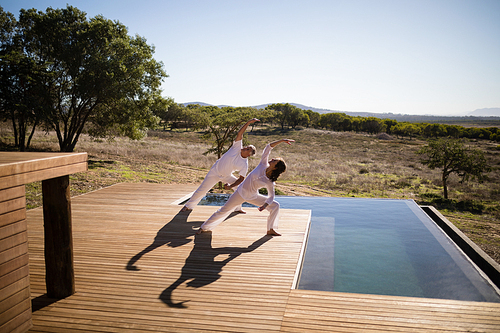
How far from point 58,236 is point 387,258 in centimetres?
429

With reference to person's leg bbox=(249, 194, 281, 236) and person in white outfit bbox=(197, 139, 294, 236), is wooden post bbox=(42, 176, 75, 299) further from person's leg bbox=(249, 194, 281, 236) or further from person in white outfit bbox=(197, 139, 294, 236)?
person's leg bbox=(249, 194, 281, 236)

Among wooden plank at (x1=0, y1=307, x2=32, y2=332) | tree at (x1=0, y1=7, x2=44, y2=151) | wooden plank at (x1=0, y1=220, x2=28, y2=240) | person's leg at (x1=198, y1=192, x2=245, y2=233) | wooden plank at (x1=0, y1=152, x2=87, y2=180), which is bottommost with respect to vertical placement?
wooden plank at (x1=0, y1=307, x2=32, y2=332)

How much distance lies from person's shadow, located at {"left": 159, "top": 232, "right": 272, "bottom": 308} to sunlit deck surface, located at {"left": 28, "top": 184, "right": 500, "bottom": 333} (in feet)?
0.04

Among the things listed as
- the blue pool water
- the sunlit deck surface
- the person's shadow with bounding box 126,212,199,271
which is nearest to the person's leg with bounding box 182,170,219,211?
the person's shadow with bounding box 126,212,199,271

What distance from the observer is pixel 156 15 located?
15930 mm

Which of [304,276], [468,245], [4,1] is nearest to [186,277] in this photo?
[304,276]

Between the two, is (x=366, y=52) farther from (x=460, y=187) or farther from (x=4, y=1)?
(x=4, y=1)

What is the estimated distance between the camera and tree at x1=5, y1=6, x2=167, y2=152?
1384 centimetres

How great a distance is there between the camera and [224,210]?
484 cm

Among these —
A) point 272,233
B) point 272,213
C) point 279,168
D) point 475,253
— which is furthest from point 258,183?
point 475,253

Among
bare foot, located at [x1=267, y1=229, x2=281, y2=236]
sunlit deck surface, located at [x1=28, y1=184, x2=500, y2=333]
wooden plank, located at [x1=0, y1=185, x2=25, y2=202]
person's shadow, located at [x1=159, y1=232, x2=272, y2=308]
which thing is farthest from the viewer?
bare foot, located at [x1=267, y1=229, x2=281, y2=236]

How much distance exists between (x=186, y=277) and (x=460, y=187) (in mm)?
18003

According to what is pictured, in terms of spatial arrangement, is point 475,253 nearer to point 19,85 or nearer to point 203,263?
point 203,263

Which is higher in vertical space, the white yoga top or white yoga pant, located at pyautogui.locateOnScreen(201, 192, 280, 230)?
the white yoga top
